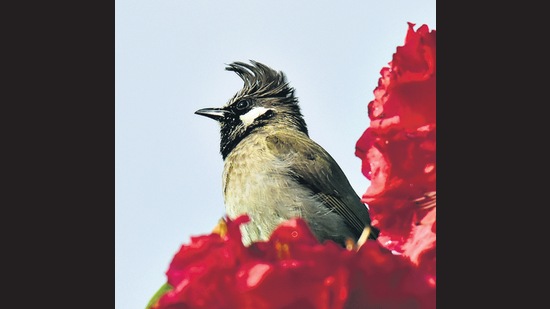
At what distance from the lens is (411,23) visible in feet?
2.91

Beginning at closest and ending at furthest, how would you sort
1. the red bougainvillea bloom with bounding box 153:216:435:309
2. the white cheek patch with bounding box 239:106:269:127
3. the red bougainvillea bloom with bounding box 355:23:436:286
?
the red bougainvillea bloom with bounding box 153:216:435:309, the red bougainvillea bloom with bounding box 355:23:436:286, the white cheek patch with bounding box 239:106:269:127

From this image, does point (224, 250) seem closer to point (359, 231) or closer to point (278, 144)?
point (359, 231)

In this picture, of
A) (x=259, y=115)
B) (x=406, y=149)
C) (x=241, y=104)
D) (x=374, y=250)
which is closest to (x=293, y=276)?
(x=374, y=250)

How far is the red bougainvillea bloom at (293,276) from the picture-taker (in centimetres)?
69

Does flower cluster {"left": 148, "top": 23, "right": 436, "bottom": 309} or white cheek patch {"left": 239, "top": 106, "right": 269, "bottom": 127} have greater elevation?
white cheek patch {"left": 239, "top": 106, "right": 269, "bottom": 127}

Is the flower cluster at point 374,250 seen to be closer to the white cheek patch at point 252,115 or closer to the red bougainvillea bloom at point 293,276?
the red bougainvillea bloom at point 293,276

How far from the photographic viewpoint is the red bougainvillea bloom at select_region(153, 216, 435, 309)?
0.69 metres

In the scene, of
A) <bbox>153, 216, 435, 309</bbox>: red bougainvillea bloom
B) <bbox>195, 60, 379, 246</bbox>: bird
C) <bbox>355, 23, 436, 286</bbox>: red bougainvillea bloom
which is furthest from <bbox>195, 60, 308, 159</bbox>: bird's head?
<bbox>153, 216, 435, 309</bbox>: red bougainvillea bloom

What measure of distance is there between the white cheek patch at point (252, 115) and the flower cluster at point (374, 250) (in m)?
2.12

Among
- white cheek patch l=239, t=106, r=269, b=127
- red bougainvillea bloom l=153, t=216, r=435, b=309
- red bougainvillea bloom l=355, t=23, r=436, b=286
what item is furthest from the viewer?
white cheek patch l=239, t=106, r=269, b=127

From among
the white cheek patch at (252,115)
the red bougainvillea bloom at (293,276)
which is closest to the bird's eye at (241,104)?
the white cheek patch at (252,115)

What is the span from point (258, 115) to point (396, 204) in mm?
2225

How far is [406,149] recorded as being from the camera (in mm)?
806

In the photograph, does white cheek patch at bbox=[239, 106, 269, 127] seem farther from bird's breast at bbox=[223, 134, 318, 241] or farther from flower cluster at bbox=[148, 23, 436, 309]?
flower cluster at bbox=[148, 23, 436, 309]
